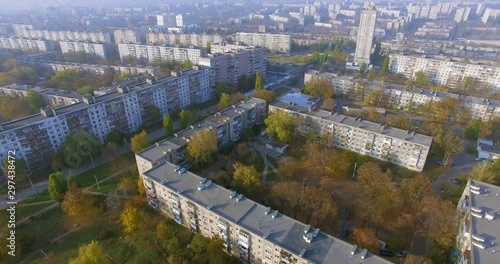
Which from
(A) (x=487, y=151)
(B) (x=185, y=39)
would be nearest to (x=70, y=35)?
(B) (x=185, y=39)

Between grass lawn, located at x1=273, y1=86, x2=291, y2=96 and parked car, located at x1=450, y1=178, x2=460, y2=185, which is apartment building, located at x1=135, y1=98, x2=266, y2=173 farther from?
parked car, located at x1=450, y1=178, x2=460, y2=185

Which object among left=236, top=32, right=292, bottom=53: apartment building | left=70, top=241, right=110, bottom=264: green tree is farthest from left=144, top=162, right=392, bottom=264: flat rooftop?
left=236, top=32, right=292, bottom=53: apartment building

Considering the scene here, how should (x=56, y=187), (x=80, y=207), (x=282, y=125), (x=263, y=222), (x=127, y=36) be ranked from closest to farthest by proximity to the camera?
(x=263, y=222) → (x=80, y=207) → (x=56, y=187) → (x=282, y=125) → (x=127, y=36)

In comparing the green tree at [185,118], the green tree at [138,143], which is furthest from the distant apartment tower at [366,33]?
the green tree at [138,143]

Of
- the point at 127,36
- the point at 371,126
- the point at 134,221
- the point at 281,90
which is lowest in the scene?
the point at 281,90

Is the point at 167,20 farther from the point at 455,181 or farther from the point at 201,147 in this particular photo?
the point at 455,181

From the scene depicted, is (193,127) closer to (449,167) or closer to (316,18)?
(449,167)

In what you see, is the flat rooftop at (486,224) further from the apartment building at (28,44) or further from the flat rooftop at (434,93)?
the apartment building at (28,44)
